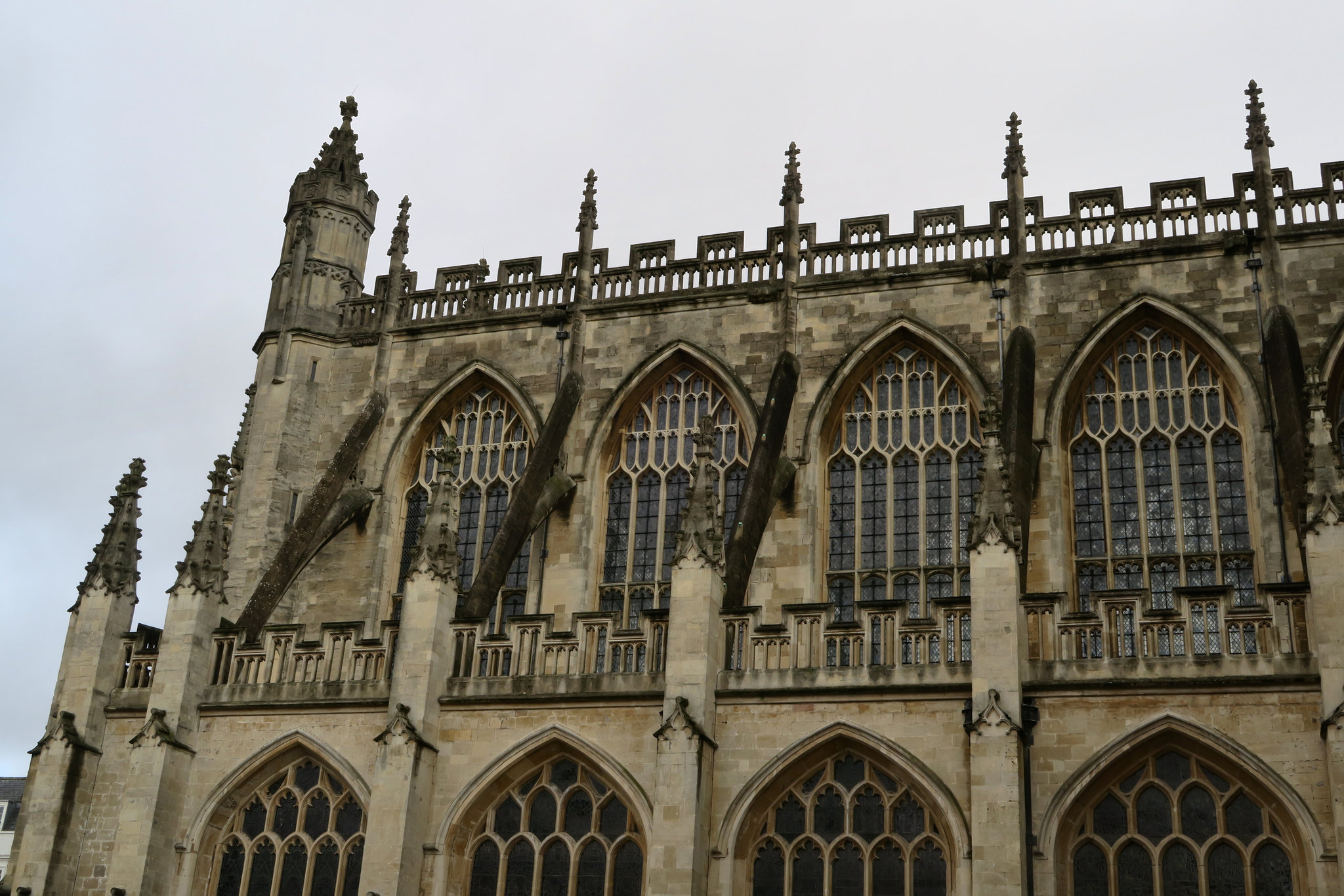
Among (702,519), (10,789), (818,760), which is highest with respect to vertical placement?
(10,789)

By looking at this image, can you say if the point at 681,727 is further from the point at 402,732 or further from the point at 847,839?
the point at 402,732

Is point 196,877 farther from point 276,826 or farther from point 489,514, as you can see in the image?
point 489,514

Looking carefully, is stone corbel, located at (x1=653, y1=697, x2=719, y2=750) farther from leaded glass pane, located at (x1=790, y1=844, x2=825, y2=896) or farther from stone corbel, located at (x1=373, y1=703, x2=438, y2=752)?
stone corbel, located at (x1=373, y1=703, x2=438, y2=752)

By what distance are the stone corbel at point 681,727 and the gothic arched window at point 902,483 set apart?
470 centimetres

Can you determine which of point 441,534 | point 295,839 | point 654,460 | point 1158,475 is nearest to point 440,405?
Result: point 654,460

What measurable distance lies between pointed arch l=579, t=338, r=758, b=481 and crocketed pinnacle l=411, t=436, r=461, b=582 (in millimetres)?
3670

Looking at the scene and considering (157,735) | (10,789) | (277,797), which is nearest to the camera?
(157,735)

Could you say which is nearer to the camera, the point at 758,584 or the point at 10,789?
the point at 758,584

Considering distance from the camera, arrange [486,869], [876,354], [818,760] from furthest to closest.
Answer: [876,354]
[486,869]
[818,760]

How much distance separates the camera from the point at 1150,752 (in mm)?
16047

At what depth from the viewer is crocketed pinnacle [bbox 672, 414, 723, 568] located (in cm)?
1784

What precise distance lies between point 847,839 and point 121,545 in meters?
11.0

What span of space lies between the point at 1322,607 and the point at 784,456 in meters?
8.39

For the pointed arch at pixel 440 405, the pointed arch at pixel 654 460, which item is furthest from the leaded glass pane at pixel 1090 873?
the pointed arch at pixel 440 405
